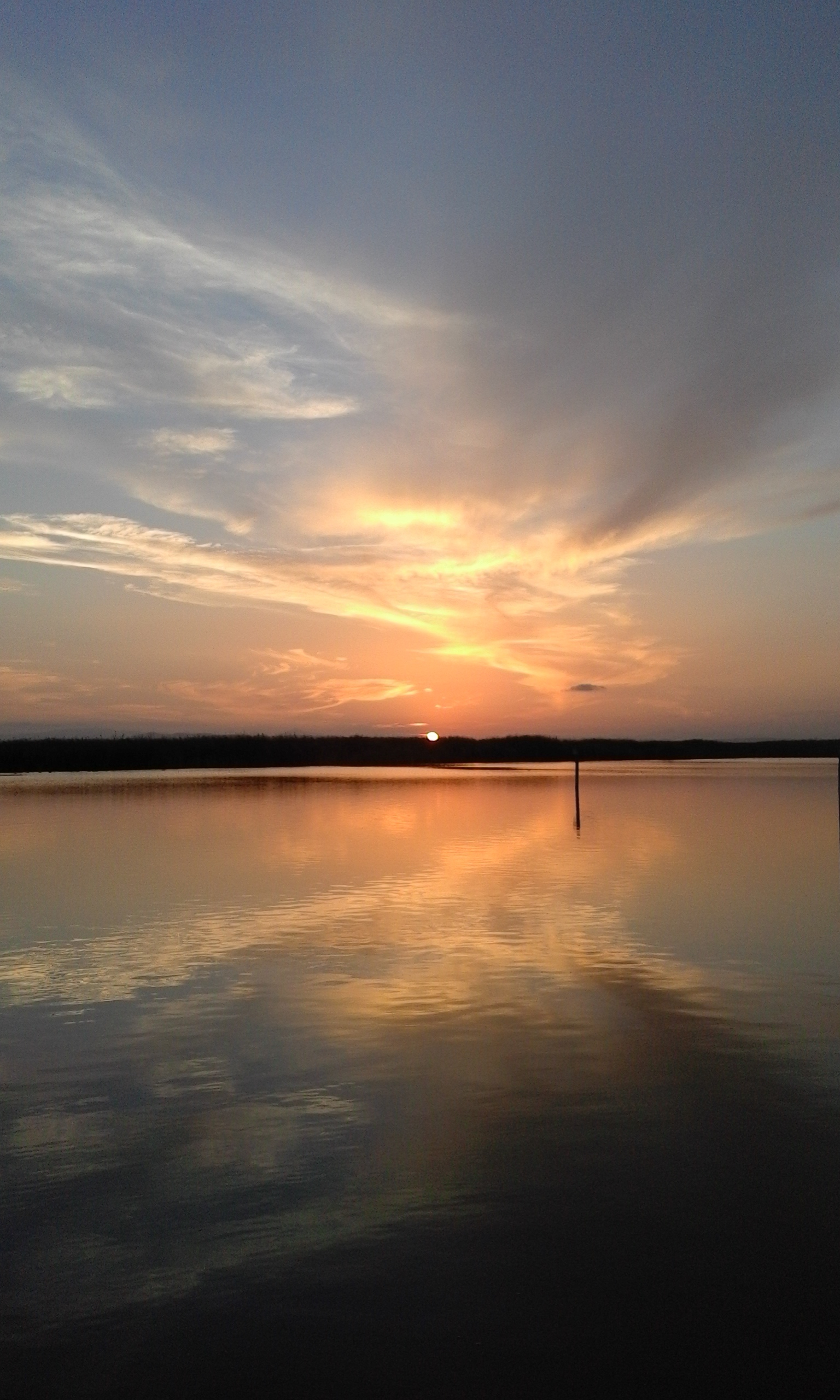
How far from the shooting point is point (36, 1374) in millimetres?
5488

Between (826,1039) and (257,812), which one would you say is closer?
(826,1039)

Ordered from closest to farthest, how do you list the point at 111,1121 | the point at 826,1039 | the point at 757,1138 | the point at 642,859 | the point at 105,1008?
the point at 757,1138 → the point at 111,1121 → the point at 826,1039 → the point at 105,1008 → the point at 642,859

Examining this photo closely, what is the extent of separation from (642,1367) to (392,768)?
412 ft

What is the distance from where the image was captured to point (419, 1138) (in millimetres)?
8586

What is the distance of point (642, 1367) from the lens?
552 centimetres

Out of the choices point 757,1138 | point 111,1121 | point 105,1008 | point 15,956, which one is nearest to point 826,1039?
point 757,1138

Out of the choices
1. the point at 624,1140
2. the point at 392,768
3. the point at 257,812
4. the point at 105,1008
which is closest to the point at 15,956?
the point at 105,1008

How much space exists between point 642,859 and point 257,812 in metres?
21.8

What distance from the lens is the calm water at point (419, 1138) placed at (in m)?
5.84

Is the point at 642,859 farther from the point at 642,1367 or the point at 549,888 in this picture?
the point at 642,1367

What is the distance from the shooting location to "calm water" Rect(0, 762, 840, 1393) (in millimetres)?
5844

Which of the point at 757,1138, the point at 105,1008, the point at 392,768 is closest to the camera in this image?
the point at 757,1138

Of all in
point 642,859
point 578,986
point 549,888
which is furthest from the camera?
point 642,859

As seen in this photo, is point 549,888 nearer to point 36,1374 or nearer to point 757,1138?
point 757,1138
